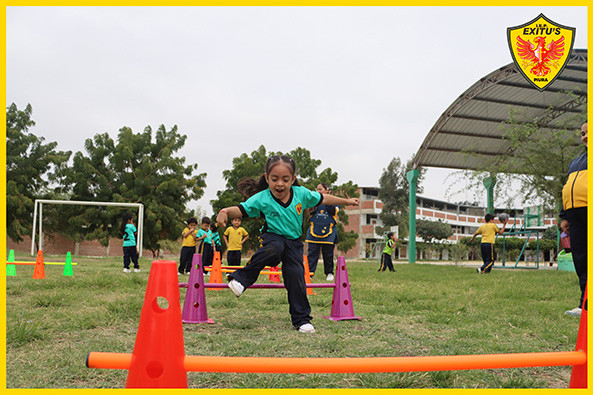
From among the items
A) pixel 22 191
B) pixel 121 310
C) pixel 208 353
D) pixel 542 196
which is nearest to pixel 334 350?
pixel 208 353

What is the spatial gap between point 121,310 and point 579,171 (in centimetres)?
454

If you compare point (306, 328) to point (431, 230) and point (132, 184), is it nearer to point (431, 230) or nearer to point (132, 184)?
point (132, 184)

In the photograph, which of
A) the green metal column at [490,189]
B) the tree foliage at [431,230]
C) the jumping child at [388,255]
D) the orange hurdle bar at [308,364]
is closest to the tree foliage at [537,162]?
the green metal column at [490,189]

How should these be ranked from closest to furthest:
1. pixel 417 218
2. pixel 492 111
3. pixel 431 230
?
pixel 492 111, pixel 431 230, pixel 417 218

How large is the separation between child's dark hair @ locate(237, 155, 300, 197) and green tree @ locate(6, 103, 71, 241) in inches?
1023

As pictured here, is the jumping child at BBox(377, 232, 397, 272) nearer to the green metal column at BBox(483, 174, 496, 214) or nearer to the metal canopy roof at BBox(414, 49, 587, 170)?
the green metal column at BBox(483, 174, 496, 214)

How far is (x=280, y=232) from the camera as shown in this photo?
4043 millimetres

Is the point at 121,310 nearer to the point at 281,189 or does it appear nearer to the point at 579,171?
the point at 281,189

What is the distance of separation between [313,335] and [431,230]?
52911 millimetres

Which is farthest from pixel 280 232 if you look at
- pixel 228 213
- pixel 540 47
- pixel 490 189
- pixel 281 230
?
pixel 490 189

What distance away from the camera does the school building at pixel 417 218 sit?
50281mm

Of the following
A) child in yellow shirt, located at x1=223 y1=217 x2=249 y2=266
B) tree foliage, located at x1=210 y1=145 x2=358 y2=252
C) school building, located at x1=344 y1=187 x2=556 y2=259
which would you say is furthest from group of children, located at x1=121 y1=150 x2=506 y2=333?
school building, located at x1=344 y1=187 x2=556 y2=259

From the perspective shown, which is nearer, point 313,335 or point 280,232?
point 313,335

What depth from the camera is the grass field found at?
2.34 metres
